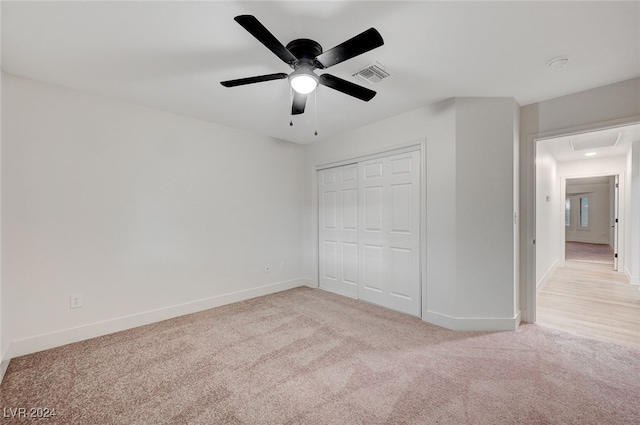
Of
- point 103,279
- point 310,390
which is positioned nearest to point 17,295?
point 103,279

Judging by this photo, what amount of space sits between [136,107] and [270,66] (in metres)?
1.81

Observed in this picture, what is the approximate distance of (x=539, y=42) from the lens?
→ 6.23ft

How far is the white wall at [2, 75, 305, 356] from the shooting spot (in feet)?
7.77

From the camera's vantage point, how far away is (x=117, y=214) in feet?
9.29

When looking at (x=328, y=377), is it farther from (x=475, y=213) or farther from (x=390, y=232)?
(x=475, y=213)

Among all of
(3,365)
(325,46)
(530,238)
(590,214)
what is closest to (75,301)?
(3,365)

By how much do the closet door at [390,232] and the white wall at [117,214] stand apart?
1.55 metres

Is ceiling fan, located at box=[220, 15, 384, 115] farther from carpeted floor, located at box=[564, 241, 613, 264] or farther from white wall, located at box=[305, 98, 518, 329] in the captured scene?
carpeted floor, located at box=[564, 241, 613, 264]

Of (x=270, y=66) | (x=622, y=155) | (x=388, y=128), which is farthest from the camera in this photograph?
(x=622, y=155)

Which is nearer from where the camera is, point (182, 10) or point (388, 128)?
point (182, 10)

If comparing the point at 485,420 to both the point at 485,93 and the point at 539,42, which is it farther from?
the point at 485,93

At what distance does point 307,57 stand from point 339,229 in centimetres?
272

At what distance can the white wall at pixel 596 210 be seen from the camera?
9.09 metres

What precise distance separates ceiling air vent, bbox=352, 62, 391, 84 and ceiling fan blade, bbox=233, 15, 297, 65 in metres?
0.80
